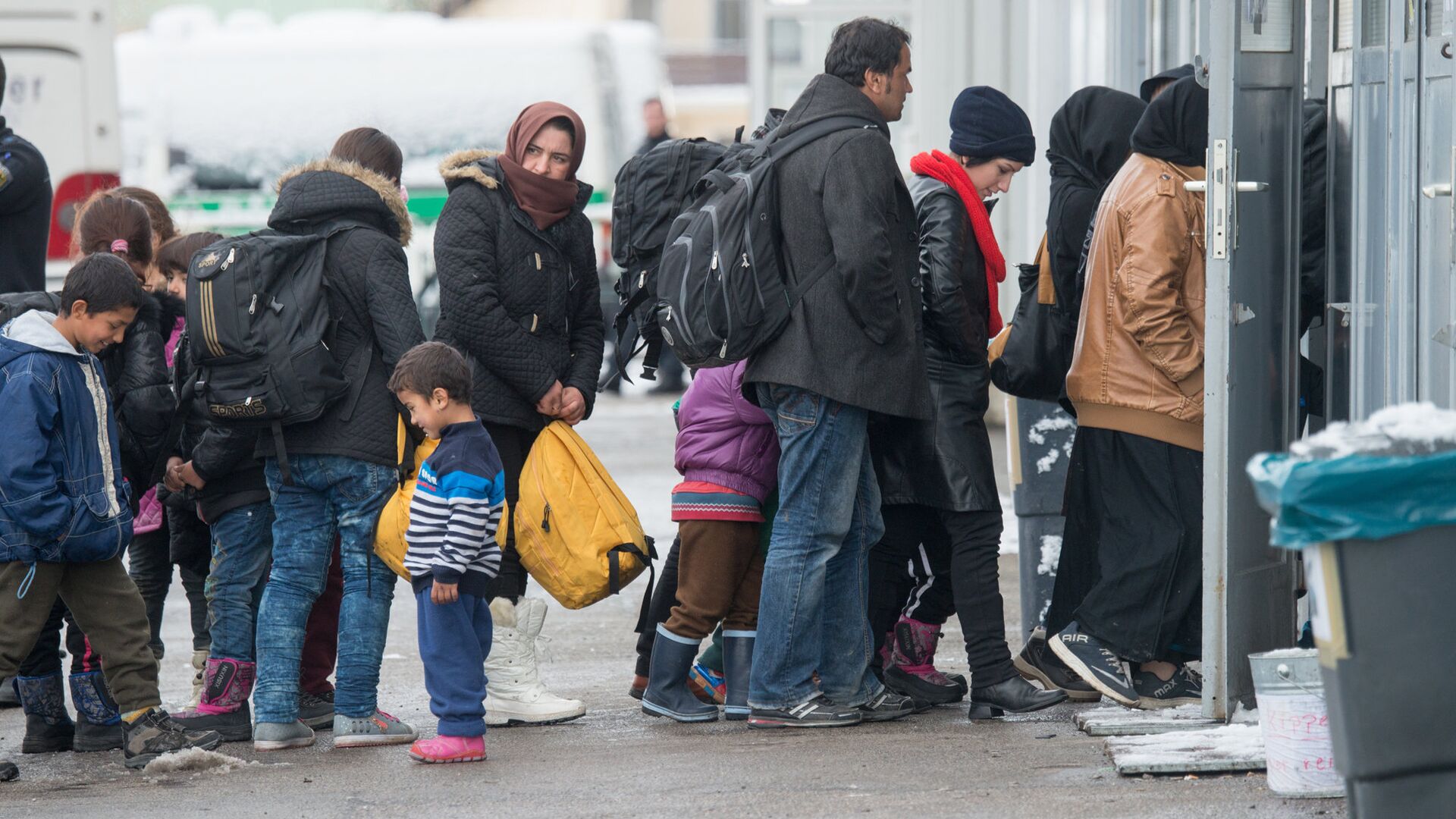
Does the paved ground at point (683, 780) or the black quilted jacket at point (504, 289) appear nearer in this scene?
the paved ground at point (683, 780)

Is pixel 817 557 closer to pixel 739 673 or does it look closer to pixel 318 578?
pixel 739 673

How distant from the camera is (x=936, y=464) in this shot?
5398 mm

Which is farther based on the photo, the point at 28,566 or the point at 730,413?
the point at 730,413

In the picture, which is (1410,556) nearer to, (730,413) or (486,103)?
(730,413)

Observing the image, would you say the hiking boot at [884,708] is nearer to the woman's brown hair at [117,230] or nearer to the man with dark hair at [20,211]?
the woman's brown hair at [117,230]

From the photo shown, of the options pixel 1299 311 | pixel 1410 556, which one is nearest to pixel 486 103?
pixel 1299 311

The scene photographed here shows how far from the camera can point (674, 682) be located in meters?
5.51

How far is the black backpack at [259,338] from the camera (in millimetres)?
5121

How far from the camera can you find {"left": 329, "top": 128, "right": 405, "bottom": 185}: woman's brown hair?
18.2 feet

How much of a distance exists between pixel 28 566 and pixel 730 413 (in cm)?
197

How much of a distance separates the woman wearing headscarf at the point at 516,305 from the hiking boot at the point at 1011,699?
1.19 m

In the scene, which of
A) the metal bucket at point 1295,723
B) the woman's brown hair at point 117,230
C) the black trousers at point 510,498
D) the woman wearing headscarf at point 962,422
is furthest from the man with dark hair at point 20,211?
the metal bucket at point 1295,723

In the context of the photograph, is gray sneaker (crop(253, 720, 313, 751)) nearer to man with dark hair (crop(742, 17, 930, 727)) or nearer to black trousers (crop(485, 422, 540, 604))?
black trousers (crop(485, 422, 540, 604))

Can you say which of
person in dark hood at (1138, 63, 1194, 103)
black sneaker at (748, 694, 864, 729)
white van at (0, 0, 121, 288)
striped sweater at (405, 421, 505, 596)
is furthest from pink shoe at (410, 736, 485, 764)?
white van at (0, 0, 121, 288)
